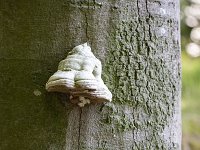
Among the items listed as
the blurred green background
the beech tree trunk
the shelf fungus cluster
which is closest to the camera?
the shelf fungus cluster

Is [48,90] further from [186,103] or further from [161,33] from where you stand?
[186,103]

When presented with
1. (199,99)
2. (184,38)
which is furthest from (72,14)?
(184,38)

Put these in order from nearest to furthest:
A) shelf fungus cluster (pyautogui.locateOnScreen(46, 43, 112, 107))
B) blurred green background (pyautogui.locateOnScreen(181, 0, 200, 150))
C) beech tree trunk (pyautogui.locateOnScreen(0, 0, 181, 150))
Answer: shelf fungus cluster (pyautogui.locateOnScreen(46, 43, 112, 107)) < beech tree trunk (pyautogui.locateOnScreen(0, 0, 181, 150)) < blurred green background (pyautogui.locateOnScreen(181, 0, 200, 150))

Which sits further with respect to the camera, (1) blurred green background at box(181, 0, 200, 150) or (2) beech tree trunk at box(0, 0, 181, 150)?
(1) blurred green background at box(181, 0, 200, 150)

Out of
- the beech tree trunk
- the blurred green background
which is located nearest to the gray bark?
the beech tree trunk

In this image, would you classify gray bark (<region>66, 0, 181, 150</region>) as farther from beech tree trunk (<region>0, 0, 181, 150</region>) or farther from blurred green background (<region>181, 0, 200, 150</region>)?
blurred green background (<region>181, 0, 200, 150</region>)

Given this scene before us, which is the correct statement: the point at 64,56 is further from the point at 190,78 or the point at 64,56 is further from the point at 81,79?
the point at 190,78

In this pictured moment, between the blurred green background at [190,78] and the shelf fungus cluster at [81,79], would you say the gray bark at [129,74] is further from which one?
the blurred green background at [190,78]
